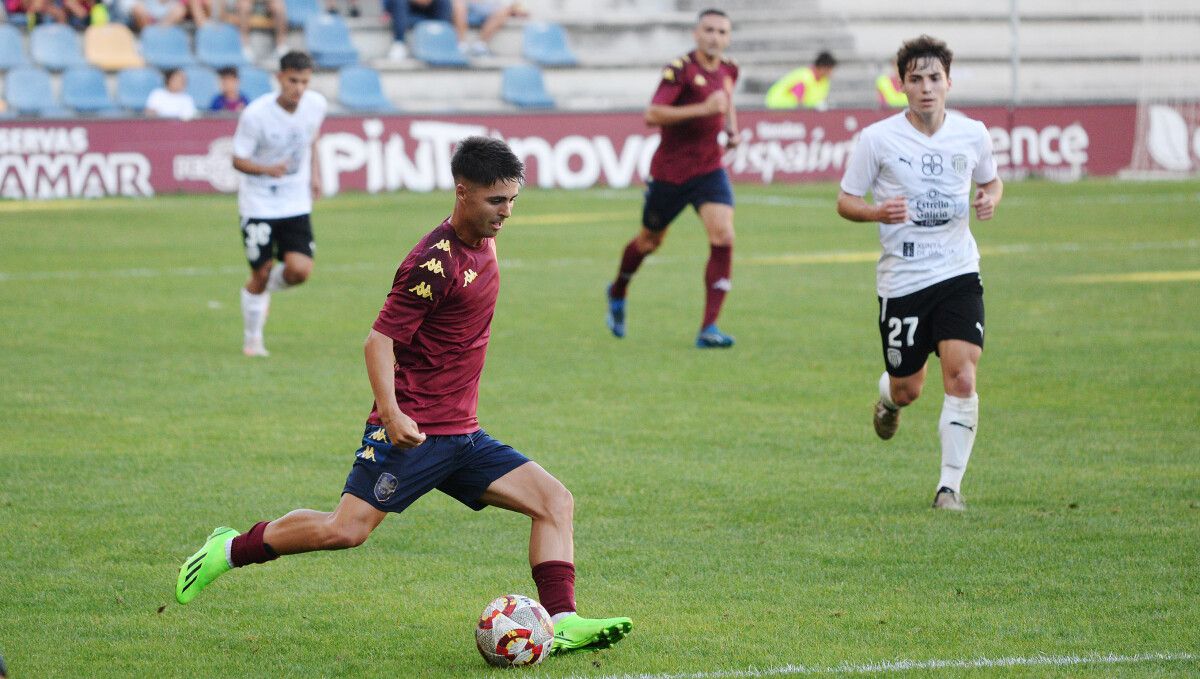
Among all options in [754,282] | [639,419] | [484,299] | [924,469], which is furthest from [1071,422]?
[754,282]

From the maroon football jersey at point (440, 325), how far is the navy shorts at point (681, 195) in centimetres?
773

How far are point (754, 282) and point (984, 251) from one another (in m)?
3.72

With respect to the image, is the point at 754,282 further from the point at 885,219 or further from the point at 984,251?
the point at 885,219

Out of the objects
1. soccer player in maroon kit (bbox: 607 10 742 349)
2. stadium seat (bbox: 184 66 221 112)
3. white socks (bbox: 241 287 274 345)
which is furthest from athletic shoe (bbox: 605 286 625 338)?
stadium seat (bbox: 184 66 221 112)

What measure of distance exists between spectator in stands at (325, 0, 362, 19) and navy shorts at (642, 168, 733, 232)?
21.6 meters

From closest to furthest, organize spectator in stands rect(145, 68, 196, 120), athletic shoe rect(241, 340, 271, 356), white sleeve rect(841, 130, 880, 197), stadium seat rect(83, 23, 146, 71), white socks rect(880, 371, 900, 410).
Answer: white sleeve rect(841, 130, 880, 197) < white socks rect(880, 371, 900, 410) < athletic shoe rect(241, 340, 271, 356) < spectator in stands rect(145, 68, 196, 120) < stadium seat rect(83, 23, 146, 71)

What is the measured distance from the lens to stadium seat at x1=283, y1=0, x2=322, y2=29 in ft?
107

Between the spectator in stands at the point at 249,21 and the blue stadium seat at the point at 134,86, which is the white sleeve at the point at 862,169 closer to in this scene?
the blue stadium seat at the point at 134,86

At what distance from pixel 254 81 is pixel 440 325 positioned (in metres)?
26.0

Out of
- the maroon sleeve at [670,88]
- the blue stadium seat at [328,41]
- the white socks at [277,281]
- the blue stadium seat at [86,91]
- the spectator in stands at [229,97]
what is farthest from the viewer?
the blue stadium seat at [328,41]

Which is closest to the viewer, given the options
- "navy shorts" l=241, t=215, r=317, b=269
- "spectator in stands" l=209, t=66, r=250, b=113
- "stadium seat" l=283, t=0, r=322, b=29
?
"navy shorts" l=241, t=215, r=317, b=269

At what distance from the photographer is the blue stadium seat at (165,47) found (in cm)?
3081

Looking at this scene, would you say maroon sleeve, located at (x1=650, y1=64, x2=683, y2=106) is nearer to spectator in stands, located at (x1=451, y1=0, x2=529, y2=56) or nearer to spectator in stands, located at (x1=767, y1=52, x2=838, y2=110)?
spectator in stands, located at (x1=767, y1=52, x2=838, y2=110)

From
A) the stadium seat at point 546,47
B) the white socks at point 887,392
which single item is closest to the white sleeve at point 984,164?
the white socks at point 887,392
